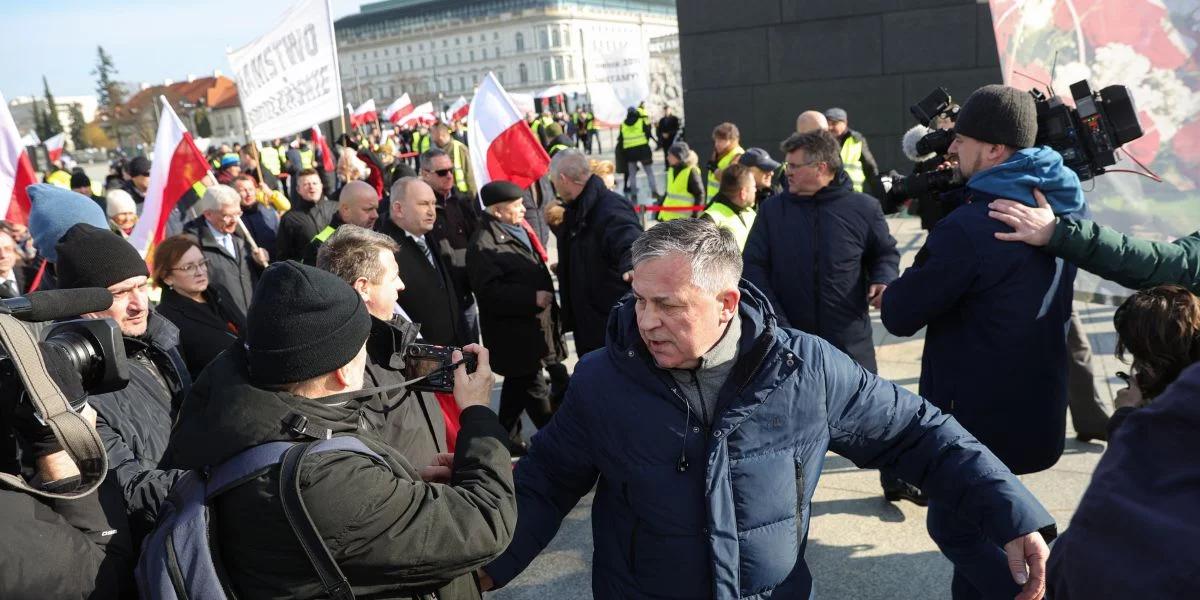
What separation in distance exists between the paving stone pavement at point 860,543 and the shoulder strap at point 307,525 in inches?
86.5

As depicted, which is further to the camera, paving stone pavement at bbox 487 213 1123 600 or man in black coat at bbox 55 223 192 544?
paving stone pavement at bbox 487 213 1123 600

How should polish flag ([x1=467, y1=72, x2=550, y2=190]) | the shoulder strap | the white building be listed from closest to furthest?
the shoulder strap < polish flag ([x1=467, y1=72, x2=550, y2=190]) < the white building

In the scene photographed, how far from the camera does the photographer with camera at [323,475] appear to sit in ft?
5.05

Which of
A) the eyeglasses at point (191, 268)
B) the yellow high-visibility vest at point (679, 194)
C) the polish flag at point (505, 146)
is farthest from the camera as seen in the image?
the yellow high-visibility vest at point (679, 194)

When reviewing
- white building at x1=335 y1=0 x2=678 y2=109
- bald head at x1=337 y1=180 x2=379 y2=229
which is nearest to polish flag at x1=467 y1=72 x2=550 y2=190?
bald head at x1=337 y1=180 x2=379 y2=229

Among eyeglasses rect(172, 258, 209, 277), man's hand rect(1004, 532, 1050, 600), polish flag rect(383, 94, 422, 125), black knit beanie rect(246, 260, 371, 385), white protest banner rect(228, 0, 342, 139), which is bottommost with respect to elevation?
man's hand rect(1004, 532, 1050, 600)

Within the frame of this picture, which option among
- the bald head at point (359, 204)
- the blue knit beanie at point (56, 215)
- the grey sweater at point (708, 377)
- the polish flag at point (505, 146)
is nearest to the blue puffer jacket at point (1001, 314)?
the grey sweater at point (708, 377)

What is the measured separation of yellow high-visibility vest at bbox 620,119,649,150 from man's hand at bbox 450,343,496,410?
1345 cm

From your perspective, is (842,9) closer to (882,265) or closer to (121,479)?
(882,265)

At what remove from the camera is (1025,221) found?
276 centimetres

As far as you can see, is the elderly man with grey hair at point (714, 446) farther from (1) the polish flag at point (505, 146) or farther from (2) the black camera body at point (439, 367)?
(1) the polish flag at point (505, 146)

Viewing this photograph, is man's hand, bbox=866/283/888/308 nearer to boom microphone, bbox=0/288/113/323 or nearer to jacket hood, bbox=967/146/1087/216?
jacket hood, bbox=967/146/1087/216

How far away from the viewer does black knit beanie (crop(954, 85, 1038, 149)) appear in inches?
114

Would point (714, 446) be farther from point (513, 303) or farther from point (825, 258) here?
point (513, 303)
